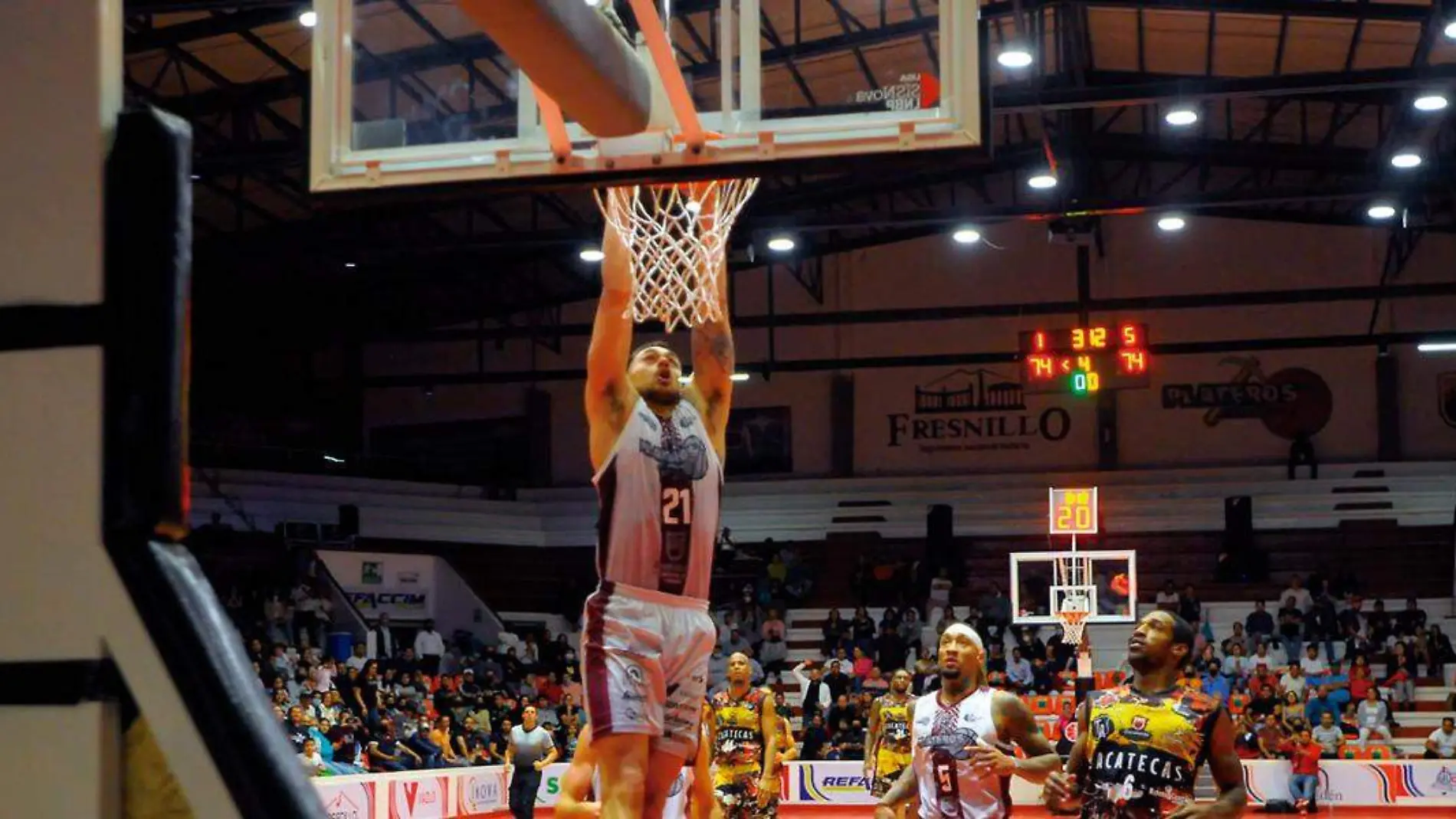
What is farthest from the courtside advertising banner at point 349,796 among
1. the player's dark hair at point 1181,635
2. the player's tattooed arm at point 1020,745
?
the player's dark hair at point 1181,635

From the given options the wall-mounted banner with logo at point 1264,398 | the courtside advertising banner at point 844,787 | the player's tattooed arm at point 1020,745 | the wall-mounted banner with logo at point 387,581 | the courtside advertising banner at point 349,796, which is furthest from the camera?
the wall-mounted banner with logo at point 1264,398

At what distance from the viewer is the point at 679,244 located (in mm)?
6156

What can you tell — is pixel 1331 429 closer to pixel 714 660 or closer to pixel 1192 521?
pixel 1192 521

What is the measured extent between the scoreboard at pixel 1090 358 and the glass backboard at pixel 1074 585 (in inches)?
101

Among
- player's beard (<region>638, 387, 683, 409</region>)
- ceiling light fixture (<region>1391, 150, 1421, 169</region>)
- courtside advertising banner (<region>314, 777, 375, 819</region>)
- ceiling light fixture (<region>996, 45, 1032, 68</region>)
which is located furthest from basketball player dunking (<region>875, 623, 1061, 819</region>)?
ceiling light fixture (<region>1391, 150, 1421, 169</region>)

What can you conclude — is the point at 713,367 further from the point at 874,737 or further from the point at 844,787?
the point at 844,787

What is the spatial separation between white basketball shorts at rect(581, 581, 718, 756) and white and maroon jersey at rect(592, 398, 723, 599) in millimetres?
61

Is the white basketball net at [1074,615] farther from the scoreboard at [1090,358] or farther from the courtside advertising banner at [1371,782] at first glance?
the scoreboard at [1090,358]

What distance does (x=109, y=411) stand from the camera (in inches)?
85.5

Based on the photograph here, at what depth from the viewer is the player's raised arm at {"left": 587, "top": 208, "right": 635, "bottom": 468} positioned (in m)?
5.58

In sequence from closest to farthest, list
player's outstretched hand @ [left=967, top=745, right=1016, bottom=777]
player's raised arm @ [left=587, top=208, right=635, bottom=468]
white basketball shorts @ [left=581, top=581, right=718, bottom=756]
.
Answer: white basketball shorts @ [left=581, top=581, right=718, bottom=756] → player's raised arm @ [left=587, top=208, right=635, bottom=468] → player's outstretched hand @ [left=967, top=745, right=1016, bottom=777]

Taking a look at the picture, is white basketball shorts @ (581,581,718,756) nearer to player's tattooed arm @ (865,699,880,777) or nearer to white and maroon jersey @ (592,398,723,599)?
white and maroon jersey @ (592,398,723,599)

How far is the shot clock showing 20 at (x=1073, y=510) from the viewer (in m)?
26.2

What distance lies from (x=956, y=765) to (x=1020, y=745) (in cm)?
34
